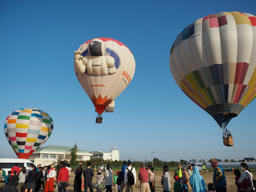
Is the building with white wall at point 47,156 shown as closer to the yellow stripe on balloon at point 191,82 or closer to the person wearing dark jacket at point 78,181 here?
the yellow stripe on balloon at point 191,82

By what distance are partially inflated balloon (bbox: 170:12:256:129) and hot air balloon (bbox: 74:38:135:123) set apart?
176 inches

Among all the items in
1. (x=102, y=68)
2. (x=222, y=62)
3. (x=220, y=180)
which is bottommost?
(x=220, y=180)

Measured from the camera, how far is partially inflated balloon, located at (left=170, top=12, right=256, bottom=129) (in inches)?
460

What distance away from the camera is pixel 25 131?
58.3 ft

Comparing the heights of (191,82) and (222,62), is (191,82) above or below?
below

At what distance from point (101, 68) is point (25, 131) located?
9201 millimetres

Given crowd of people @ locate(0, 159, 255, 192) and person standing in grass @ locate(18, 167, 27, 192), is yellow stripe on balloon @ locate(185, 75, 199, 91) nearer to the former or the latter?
crowd of people @ locate(0, 159, 255, 192)

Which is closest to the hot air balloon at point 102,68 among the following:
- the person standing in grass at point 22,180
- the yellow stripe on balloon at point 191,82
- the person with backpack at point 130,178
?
the yellow stripe on balloon at point 191,82

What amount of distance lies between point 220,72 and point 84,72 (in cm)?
876

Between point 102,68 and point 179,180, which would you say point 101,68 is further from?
point 179,180

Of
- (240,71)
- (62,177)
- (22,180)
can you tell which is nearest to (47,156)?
(22,180)

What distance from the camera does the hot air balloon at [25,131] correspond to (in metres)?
17.8

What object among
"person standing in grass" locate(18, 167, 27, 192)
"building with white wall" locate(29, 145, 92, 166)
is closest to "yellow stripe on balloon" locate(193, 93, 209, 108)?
"person standing in grass" locate(18, 167, 27, 192)

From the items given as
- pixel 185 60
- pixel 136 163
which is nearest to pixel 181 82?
pixel 185 60
